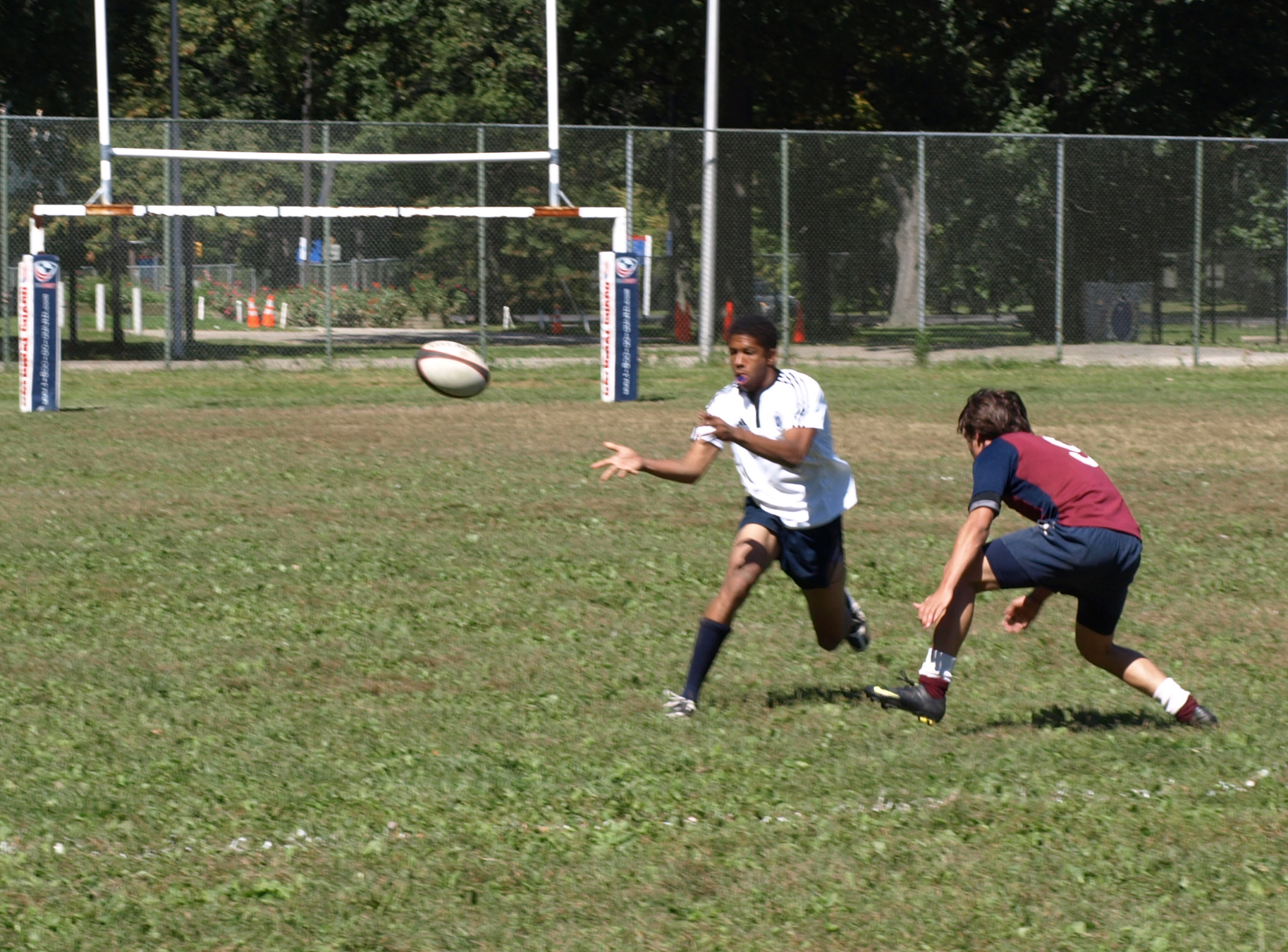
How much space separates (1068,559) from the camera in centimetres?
605

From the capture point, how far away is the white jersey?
655 centimetres

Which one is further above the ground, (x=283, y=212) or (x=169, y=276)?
(x=283, y=212)

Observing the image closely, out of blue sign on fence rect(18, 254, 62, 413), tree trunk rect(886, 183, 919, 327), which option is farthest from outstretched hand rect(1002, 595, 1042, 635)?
tree trunk rect(886, 183, 919, 327)

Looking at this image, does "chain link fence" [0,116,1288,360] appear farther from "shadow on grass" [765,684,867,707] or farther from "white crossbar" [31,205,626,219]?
"shadow on grass" [765,684,867,707]

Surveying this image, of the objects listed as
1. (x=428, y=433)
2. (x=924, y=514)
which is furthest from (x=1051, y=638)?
(x=428, y=433)

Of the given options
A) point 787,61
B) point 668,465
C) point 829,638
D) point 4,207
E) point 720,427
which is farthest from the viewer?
point 787,61

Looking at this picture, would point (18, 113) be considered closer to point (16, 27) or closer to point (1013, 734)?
point (16, 27)

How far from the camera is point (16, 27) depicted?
26578mm

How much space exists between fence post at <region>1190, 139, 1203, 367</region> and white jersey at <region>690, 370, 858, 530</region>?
798 inches

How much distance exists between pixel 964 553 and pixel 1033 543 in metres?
0.38

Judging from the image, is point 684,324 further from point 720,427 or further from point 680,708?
point 720,427

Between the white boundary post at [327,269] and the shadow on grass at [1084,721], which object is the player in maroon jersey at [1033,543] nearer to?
the shadow on grass at [1084,721]

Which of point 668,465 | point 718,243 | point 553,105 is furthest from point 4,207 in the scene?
point 668,465

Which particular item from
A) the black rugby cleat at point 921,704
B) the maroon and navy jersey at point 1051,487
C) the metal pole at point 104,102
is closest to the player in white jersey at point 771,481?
the black rugby cleat at point 921,704
